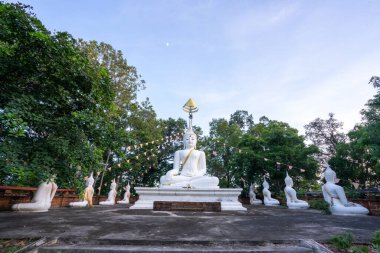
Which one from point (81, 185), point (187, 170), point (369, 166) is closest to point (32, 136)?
point (81, 185)

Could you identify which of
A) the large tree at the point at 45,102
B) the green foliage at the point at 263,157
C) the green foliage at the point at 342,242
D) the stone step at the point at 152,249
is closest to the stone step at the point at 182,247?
the stone step at the point at 152,249

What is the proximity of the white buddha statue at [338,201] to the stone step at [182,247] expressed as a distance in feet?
17.3

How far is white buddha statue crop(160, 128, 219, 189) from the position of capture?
962 cm

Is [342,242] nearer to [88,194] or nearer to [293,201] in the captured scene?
[293,201]

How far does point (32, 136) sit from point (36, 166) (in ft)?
3.48

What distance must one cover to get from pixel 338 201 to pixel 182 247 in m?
6.94

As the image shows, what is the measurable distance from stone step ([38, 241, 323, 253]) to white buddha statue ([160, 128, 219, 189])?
6054 millimetres

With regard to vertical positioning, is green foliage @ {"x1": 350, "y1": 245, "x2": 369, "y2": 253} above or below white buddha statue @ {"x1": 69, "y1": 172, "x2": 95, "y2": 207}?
below

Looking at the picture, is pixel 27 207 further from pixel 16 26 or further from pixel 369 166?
pixel 369 166

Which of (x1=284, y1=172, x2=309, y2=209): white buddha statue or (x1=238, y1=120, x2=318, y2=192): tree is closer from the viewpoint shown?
(x1=284, y1=172, x2=309, y2=209): white buddha statue

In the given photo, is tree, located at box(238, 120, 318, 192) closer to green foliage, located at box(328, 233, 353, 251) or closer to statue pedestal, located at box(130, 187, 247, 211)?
statue pedestal, located at box(130, 187, 247, 211)

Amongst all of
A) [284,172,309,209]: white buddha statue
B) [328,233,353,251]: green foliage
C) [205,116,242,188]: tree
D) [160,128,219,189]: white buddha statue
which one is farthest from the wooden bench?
[205,116,242,188]: tree

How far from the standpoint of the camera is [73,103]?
216 inches

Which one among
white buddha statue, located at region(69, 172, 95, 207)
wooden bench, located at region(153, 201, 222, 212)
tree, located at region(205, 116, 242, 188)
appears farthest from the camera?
tree, located at region(205, 116, 242, 188)
